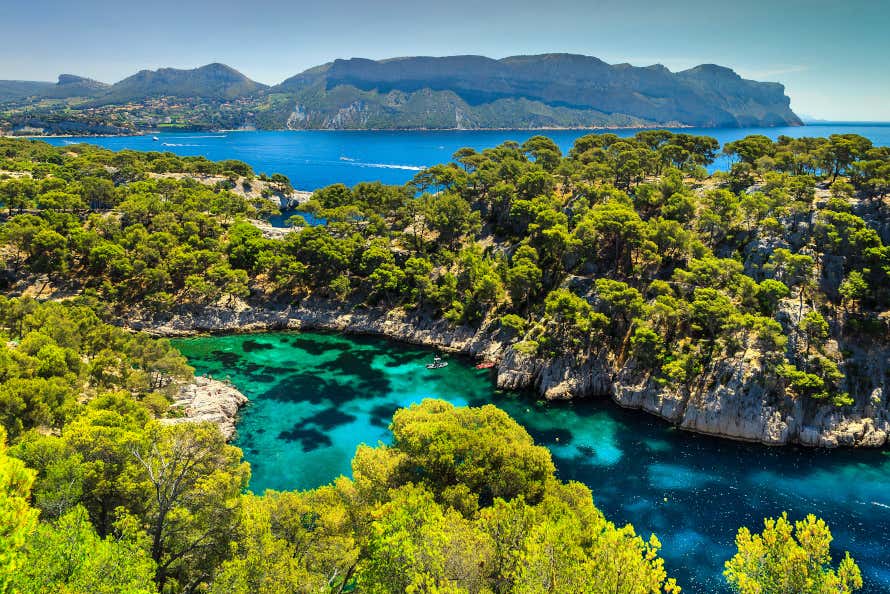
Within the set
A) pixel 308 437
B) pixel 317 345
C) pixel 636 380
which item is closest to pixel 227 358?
pixel 317 345

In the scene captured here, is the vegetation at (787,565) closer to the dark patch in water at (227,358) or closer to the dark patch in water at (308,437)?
the dark patch in water at (308,437)

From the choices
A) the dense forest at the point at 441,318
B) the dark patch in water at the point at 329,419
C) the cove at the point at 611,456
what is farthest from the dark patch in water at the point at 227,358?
the dark patch in water at the point at 329,419

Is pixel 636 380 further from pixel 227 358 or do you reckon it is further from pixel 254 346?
pixel 227 358

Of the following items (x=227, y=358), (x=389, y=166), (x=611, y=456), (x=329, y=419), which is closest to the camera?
(x=611, y=456)

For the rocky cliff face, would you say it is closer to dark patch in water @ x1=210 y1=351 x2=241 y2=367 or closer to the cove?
the cove

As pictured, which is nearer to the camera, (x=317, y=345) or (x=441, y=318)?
(x=317, y=345)

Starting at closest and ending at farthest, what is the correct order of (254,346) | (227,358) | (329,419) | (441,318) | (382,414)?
(329,419) < (382,414) < (227,358) < (254,346) < (441,318)

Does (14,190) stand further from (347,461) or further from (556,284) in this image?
(556,284)
